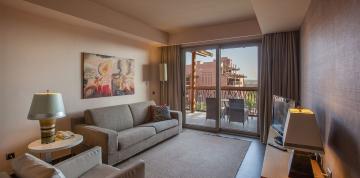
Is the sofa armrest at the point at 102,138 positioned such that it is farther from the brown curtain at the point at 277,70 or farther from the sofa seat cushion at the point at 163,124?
the brown curtain at the point at 277,70

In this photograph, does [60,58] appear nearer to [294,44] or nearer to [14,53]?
[14,53]

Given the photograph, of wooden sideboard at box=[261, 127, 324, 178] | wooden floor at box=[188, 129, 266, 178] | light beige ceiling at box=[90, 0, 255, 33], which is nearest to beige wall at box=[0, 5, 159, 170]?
light beige ceiling at box=[90, 0, 255, 33]

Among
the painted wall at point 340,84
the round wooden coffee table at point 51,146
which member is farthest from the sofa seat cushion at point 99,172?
the painted wall at point 340,84

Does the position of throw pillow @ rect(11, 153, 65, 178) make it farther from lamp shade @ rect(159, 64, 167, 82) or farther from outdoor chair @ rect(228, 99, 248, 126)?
outdoor chair @ rect(228, 99, 248, 126)

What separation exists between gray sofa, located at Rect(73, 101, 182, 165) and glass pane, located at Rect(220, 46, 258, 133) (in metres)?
1.40

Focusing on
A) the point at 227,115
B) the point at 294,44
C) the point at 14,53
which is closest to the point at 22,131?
the point at 14,53

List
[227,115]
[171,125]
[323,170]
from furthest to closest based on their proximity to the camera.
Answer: [227,115]
[171,125]
[323,170]

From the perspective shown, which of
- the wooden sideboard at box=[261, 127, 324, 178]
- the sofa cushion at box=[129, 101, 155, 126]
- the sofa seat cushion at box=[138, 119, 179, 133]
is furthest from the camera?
the sofa cushion at box=[129, 101, 155, 126]

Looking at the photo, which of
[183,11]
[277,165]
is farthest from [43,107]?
[183,11]

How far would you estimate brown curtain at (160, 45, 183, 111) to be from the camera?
200 inches

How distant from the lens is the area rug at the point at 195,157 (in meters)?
2.68

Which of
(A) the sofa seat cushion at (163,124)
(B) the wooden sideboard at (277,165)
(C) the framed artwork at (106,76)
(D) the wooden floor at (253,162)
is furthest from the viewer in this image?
(A) the sofa seat cushion at (163,124)

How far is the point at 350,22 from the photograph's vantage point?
1.09m

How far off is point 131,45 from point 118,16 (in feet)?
3.02
